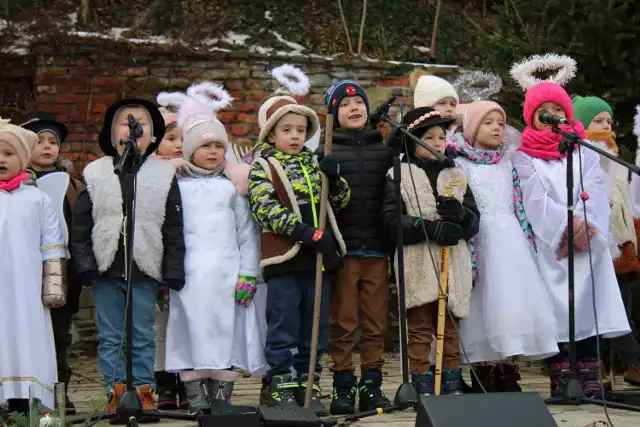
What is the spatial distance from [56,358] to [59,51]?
4.65 meters

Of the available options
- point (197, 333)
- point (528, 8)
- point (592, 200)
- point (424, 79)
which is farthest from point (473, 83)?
point (197, 333)

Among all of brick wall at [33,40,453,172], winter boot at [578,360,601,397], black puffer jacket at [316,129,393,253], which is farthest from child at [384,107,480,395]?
brick wall at [33,40,453,172]

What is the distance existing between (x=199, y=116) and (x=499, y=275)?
2.07 metres

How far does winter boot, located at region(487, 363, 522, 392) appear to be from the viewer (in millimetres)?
7168

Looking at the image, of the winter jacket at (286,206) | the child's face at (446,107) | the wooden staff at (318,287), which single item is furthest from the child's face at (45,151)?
the child's face at (446,107)

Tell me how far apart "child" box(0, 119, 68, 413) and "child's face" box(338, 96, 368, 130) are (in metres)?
1.78

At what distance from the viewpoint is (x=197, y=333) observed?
21.7 ft

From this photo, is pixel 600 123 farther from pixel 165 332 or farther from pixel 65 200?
pixel 65 200

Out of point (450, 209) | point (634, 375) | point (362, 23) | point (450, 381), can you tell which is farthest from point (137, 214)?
point (362, 23)

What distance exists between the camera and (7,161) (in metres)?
6.58

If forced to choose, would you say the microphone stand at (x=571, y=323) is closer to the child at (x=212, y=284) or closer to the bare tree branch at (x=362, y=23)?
the child at (x=212, y=284)

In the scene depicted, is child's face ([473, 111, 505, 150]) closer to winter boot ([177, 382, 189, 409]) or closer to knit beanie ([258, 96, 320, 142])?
knit beanie ([258, 96, 320, 142])

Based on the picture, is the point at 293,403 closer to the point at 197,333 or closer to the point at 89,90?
the point at 197,333

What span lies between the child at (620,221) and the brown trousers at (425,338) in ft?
5.06
